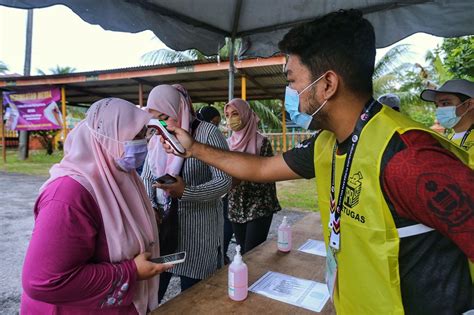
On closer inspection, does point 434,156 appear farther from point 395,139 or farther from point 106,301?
point 106,301

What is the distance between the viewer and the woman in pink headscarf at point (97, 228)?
110 centimetres

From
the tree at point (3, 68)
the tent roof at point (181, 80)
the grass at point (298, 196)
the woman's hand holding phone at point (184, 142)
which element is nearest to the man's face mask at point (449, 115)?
the woman's hand holding phone at point (184, 142)

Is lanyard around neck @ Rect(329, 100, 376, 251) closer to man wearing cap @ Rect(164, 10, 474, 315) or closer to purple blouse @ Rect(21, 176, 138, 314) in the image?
man wearing cap @ Rect(164, 10, 474, 315)

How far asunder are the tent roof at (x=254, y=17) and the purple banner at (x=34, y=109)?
9.78m

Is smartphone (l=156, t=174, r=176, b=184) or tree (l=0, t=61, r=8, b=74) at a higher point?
tree (l=0, t=61, r=8, b=74)

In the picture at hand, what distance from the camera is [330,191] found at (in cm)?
120

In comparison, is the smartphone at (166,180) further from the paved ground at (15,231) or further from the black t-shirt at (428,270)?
the paved ground at (15,231)

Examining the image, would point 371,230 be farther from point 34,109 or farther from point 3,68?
point 3,68

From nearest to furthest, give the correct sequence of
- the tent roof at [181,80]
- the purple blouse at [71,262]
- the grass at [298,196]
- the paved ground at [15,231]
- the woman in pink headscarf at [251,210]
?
the purple blouse at [71,262]
the woman in pink headscarf at [251,210]
the paved ground at [15,231]
the grass at [298,196]
the tent roof at [181,80]

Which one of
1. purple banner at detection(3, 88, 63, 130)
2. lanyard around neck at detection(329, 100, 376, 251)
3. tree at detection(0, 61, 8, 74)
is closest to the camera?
lanyard around neck at detection(329, 100, 376, 251)

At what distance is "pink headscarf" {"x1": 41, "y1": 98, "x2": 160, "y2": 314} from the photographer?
1.26 meters

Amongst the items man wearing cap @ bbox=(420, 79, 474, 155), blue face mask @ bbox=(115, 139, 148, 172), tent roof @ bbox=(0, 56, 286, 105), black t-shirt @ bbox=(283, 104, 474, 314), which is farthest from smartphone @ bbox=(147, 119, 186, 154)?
tent roof @ bbox=(0, 56, 286, 105)

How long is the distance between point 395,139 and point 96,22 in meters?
2.04

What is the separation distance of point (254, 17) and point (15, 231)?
4988 mm
